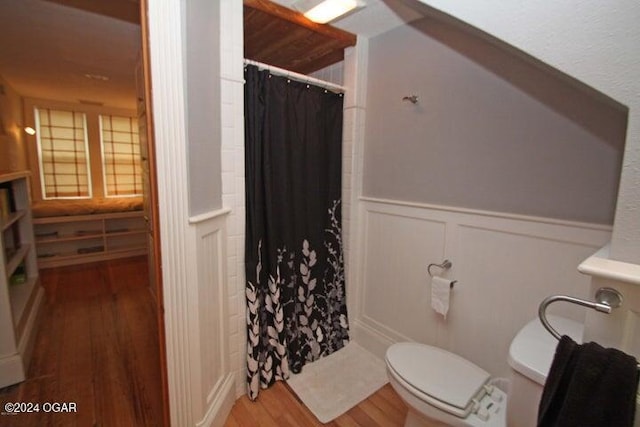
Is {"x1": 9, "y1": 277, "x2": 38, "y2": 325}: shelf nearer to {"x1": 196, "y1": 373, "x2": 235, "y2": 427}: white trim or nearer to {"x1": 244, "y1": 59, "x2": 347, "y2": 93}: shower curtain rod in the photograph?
{"x1": 196, "y1": 373, "x2": 235, "y2": 427}: white trim

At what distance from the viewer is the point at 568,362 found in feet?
2.51

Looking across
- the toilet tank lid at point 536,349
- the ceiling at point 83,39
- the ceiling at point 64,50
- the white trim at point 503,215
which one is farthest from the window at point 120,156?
the toilet tank lid at point 536,349

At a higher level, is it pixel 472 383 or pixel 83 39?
pixel 83 39

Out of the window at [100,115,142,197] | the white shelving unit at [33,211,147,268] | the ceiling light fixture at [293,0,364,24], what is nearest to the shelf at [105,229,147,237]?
the white shelving unit at [33,211,147,268]

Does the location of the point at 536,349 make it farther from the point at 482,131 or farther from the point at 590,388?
the point at 482,131

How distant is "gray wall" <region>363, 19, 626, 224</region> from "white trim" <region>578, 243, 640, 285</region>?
614 mm

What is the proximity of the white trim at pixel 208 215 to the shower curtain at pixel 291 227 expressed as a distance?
209 millimetres

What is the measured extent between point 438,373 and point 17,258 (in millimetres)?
3191

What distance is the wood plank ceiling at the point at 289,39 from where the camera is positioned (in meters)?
1.71

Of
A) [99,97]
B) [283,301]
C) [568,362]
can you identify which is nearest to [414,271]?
[283,301]

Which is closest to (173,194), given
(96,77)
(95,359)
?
(95,359)

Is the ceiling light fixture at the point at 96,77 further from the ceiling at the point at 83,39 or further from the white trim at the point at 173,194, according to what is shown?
the white trim at the point at 173,194

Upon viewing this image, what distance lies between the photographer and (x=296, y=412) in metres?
1.68

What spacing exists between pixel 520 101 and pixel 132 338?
2.99m
